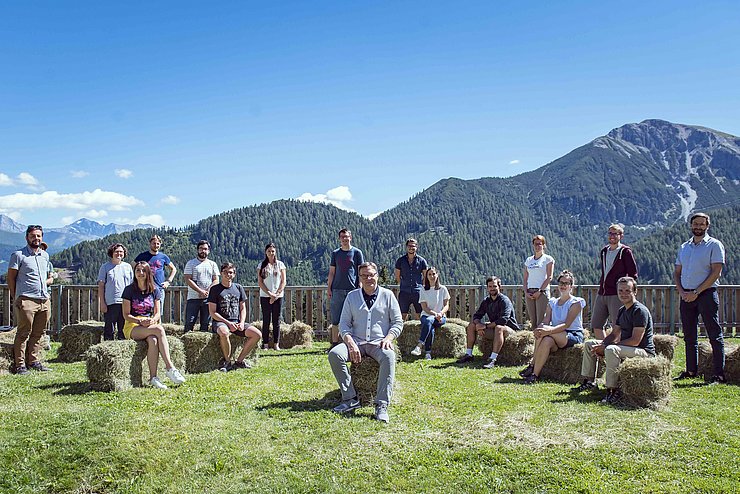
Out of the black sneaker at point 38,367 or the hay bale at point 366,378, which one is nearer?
the hay bale at point 366,378

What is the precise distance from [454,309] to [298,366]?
575 cm

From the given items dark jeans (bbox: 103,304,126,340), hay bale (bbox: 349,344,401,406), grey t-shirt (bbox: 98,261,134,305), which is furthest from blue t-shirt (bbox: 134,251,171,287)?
hay bale (bbox: 349,344,401,406)

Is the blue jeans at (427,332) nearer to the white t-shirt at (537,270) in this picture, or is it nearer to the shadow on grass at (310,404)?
the white t-shirt at (537,270)

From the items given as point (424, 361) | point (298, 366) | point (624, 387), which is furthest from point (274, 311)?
point (624, 387)

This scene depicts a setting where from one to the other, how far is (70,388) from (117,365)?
754 millimetres

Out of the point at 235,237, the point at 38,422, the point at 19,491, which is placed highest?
the point at 235,237

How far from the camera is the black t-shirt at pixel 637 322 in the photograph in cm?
595

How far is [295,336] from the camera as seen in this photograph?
1065 centimetres

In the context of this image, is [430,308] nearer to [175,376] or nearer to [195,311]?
[195,311]

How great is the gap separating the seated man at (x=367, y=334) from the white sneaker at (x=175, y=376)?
206 centimetres

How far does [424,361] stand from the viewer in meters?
8.54

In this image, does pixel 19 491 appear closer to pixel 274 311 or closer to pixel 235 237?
pixel 274 311

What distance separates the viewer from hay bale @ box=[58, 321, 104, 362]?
8.64 m

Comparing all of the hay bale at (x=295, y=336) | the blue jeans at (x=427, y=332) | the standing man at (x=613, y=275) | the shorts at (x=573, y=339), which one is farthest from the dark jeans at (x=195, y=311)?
the standing man at (x=613, y=275)
